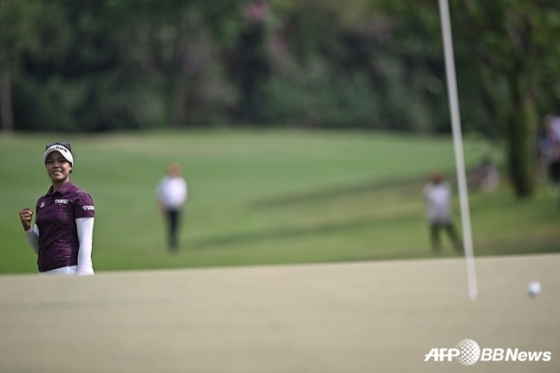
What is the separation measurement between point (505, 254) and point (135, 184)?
10937mm

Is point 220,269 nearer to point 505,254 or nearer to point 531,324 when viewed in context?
point 505,254

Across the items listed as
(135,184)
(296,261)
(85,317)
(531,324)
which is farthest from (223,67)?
(531,324)

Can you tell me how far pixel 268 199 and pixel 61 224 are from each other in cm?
2620

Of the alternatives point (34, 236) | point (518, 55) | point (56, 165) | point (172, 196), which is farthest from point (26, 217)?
point (518, 55)

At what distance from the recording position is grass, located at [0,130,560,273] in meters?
25.9

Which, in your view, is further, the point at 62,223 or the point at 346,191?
the point at 346,191

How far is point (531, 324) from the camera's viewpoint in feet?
37.8

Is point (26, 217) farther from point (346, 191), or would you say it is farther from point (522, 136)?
point (346, 191)

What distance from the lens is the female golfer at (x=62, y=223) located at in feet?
19.0

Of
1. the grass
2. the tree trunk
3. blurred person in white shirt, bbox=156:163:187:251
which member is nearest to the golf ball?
the grass

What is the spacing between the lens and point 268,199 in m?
32.0

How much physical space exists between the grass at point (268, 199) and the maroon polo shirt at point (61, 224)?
17.0 metres

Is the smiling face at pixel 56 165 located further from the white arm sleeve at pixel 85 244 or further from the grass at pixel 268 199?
the grass at pixel 268 199

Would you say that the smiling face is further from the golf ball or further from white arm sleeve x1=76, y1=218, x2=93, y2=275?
Result: the golf ball
